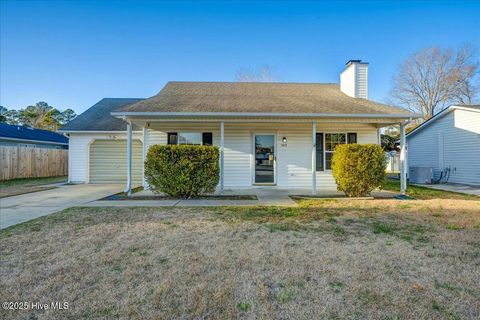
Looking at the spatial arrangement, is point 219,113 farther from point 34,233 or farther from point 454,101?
point 454,101

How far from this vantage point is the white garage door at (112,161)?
12789 millimetres

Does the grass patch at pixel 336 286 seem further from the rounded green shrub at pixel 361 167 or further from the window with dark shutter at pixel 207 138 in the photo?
the window with dark shutter at pixel 207 138

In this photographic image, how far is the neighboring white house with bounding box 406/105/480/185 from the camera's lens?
11.9 meters

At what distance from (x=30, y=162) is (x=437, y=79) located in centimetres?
3823

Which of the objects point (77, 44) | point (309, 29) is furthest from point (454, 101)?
point (77, 44)

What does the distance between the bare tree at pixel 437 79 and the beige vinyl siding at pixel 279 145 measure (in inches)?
1001

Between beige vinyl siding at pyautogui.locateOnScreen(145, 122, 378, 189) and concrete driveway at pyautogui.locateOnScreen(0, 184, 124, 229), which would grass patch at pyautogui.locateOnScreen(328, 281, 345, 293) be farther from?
beige vinyl siding at pyautogui.locateOnScreen(145, 122, 378, 189)

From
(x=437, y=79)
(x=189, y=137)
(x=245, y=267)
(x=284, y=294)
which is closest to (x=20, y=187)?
Result: (x=189, y=137)

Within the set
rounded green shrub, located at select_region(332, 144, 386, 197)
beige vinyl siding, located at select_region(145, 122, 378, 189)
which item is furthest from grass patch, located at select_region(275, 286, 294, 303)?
beige vinyl siding, located at select_region(145, 122, 378, 189)

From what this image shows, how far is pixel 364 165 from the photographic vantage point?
779 centimetres

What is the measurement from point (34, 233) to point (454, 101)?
37.2 meters

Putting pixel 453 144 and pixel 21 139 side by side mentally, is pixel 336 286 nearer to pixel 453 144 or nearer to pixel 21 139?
pixel 453 144

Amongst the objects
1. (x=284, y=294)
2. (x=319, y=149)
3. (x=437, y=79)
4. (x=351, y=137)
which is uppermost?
(x=437, y=79)

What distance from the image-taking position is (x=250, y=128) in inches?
414
